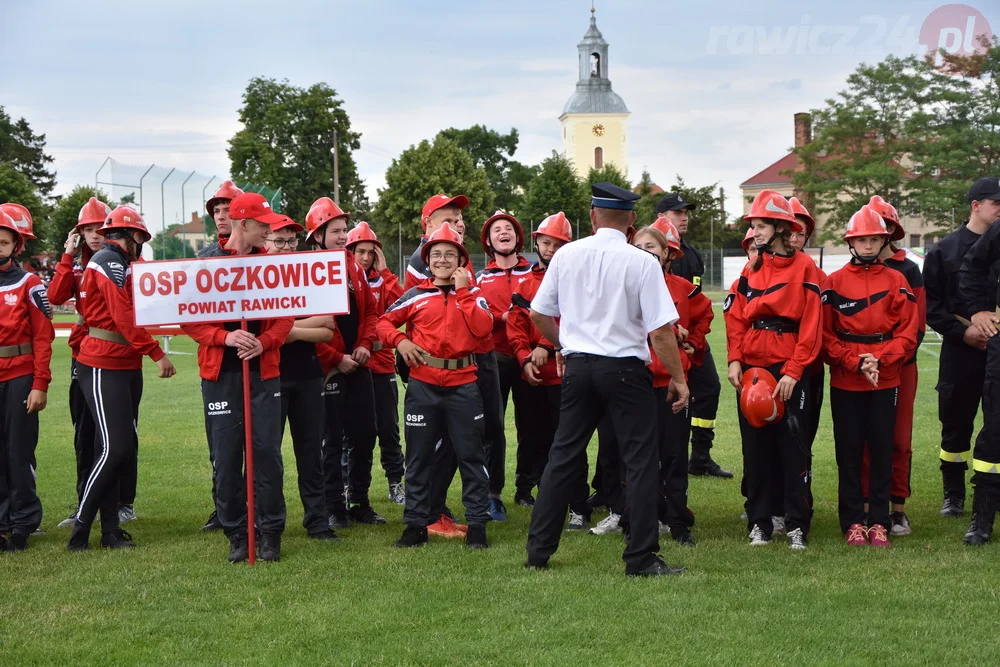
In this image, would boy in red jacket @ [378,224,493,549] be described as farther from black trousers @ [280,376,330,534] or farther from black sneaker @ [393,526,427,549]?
black trousers @ [280,376,330,534]

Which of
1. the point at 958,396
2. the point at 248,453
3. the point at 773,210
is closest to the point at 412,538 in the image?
the point at 248,453

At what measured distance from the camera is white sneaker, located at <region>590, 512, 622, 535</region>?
7.38 metres

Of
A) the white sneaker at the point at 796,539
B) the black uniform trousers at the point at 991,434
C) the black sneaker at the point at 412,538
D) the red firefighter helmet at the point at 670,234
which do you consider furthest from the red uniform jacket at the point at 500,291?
the black uniform trousers at the point at 991,434

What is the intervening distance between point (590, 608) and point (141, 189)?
25317 mm

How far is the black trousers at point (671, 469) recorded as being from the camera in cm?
703

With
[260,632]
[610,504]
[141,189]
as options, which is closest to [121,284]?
[260,632]

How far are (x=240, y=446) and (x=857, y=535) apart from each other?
4037 mm

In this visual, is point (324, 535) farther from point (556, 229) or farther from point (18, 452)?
point (556, 229)

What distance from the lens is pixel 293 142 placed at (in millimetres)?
68750

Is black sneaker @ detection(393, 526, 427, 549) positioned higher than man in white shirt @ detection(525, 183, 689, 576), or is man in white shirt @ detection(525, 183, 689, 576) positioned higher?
man in white shirt @ detection(525, 183, 689, 576)

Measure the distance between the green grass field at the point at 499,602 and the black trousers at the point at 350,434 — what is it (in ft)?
1.28

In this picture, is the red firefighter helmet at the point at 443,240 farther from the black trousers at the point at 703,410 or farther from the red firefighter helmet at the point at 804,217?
the black trousers at the point at 703,410

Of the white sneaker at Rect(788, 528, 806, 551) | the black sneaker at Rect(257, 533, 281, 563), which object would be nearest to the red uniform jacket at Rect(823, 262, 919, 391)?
the white sneaker at Rect(788, 528, 806, 551)

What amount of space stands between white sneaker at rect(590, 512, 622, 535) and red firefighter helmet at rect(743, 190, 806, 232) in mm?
2306
